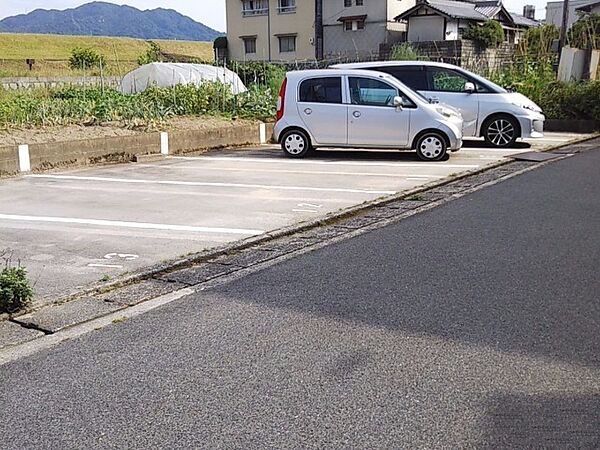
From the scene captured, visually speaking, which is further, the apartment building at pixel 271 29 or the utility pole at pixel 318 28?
the apartment building at pixel 271 29

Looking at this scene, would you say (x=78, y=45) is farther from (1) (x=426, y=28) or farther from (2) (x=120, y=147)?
(2) (x=120, y=147)

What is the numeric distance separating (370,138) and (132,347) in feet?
30.0

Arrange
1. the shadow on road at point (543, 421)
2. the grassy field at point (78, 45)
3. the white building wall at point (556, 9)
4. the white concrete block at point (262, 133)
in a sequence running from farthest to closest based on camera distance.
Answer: the grassy field at point (78, 45), the white building wall at point (556, 9), the white concrete block at point (262, 133), the shadow on road at point (543, 421)

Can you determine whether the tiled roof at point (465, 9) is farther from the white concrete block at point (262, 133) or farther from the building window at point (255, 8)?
the white concrete block at point (262, 133)

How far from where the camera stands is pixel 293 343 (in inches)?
167

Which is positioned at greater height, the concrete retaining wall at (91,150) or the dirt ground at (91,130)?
the dirt ground at (91,130)

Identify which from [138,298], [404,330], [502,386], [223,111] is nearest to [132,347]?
[138,298]

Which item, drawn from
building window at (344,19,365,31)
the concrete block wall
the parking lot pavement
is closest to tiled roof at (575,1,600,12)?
the concrete block wall

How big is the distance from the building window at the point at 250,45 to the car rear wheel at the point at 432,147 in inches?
1463

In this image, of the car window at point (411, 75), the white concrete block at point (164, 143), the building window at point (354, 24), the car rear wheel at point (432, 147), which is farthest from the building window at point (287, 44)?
the car rear wheel at point (432, 147)

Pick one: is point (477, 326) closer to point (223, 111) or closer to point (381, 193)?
point (381, 193)

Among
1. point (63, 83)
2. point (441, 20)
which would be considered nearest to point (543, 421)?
point (63, 83)

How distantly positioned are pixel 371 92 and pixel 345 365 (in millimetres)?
9372

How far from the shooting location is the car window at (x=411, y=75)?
14.8m
